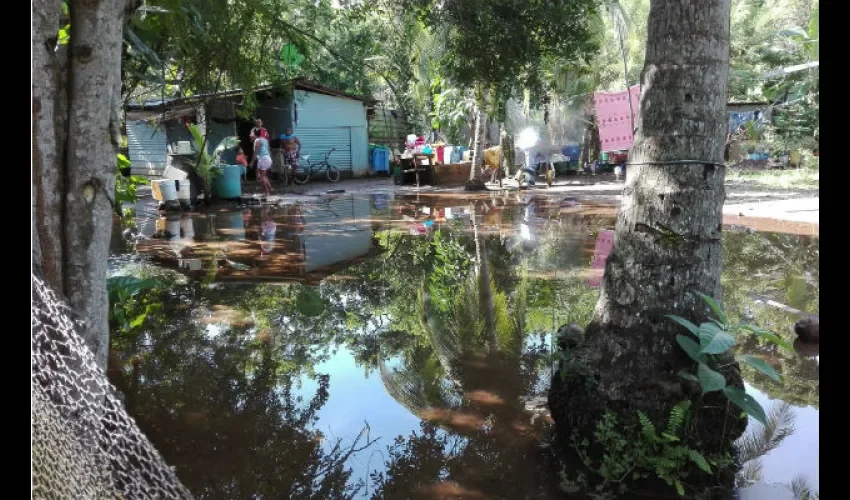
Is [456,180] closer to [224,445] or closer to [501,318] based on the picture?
[501,318]

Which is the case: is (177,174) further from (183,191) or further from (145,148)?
(145,148)

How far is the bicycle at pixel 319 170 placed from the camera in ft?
70.9

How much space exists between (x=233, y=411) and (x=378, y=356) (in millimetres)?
1520

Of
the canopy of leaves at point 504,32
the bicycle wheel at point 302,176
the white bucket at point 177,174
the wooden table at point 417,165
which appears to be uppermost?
the canopy of leaves at point 504,32

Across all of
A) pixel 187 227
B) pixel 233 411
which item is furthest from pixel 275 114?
pixel 233 411

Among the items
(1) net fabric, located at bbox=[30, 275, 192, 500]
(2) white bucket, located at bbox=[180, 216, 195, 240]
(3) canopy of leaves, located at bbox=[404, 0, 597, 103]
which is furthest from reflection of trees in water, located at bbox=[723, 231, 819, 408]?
(2) white bucket, located at bbox=[180, 216, 195, 240]

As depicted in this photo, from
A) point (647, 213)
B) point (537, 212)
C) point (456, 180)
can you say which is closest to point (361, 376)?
point (647, 213)

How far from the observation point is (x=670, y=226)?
3.57 meters

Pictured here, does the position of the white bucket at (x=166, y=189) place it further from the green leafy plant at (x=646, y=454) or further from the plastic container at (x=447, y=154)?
the green leafy plant at (x=646, y=454)

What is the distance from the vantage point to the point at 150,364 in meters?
5.23

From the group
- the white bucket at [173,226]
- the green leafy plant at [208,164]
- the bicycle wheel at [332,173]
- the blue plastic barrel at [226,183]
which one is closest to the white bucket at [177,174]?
the green leafy plant at [208,164]

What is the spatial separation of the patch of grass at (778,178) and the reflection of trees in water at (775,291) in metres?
9.62

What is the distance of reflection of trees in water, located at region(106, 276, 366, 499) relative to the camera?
3594mm

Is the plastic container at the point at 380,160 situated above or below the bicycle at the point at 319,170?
above
